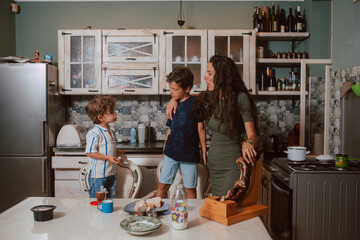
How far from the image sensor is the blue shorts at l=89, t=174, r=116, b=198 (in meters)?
2.34

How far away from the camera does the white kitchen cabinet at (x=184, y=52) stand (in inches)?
149

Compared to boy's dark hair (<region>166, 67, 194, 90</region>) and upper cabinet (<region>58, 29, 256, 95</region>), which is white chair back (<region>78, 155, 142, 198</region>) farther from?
upper cabinet (<region>58, 29, 256, 95</region>)

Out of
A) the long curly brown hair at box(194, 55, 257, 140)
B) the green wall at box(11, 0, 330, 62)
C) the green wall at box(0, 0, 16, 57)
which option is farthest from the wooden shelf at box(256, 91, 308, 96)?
the green wall at box(0, 0, 16, 57)

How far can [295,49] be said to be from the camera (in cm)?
417

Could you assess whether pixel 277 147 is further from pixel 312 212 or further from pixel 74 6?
pixel 74 6

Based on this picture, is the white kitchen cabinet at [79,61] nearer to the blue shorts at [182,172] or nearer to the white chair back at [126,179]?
the white chair back at [126,179]

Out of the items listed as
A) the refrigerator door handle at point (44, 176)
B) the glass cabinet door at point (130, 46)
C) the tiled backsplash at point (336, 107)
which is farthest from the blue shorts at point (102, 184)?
the tiled backsplash at point (336, 107)

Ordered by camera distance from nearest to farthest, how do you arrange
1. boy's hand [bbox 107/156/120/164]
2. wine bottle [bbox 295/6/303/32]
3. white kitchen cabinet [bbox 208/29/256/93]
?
1. boy's hand [bbox 107/156/120/164]
2. white kitchen cabinet [bbox 208/29/256/93]
3. wine bottle [bbox 295/6/303/32]

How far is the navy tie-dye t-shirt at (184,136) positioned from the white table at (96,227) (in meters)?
0.58

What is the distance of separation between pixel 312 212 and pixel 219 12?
278 centimetres

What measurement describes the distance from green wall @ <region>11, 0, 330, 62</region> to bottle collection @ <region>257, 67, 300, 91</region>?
0.52 meters

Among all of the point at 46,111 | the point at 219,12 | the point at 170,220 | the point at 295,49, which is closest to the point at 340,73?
the point at 295,49

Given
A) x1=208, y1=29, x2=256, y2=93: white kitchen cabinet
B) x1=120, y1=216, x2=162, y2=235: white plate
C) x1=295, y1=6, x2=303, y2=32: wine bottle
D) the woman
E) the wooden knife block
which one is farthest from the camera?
x1=295, y1=6, x2=303, y2=32: wine bottle

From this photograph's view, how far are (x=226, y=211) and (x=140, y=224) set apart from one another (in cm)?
40
